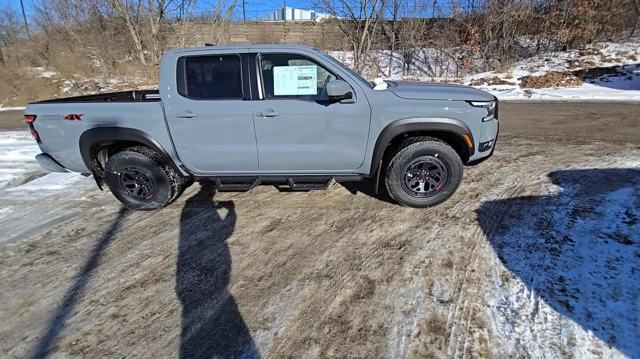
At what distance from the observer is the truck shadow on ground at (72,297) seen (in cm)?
246

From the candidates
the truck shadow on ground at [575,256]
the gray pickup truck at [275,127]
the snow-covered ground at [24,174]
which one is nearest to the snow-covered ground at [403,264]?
the truck shadow on ground at [575,256]

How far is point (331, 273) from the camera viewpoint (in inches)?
121

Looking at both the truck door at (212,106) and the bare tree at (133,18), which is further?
the bare tree at (133,18)

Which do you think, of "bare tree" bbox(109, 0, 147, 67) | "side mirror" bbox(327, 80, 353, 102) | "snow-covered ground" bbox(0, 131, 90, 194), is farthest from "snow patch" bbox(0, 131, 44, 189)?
"bare tree" bbox(109, 0, 147, 67)

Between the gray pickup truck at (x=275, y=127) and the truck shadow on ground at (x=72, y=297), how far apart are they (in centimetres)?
79

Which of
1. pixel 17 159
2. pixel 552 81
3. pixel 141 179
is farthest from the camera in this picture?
pixel 552 81

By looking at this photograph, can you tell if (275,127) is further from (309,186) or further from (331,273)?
(331,273)

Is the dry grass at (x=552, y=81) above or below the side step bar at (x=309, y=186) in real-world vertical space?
above

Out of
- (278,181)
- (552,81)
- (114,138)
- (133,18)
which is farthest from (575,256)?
(133,18)

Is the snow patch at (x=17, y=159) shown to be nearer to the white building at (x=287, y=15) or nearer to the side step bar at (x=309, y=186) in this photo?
the side step bar at (x=309, y=186)

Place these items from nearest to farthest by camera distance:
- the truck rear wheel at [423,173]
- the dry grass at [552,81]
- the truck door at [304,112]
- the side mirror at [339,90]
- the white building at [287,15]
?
the side mirror at [339,90]
the truck door at [304,112]
the truck rear wheel at [423,173]
the dry grass at [552,81]
the white building at [287,15]

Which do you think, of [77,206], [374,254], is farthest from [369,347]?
[77,206]

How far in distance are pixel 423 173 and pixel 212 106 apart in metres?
2.47

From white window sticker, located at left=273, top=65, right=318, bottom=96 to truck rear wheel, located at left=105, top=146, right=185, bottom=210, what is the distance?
5.43 feet
